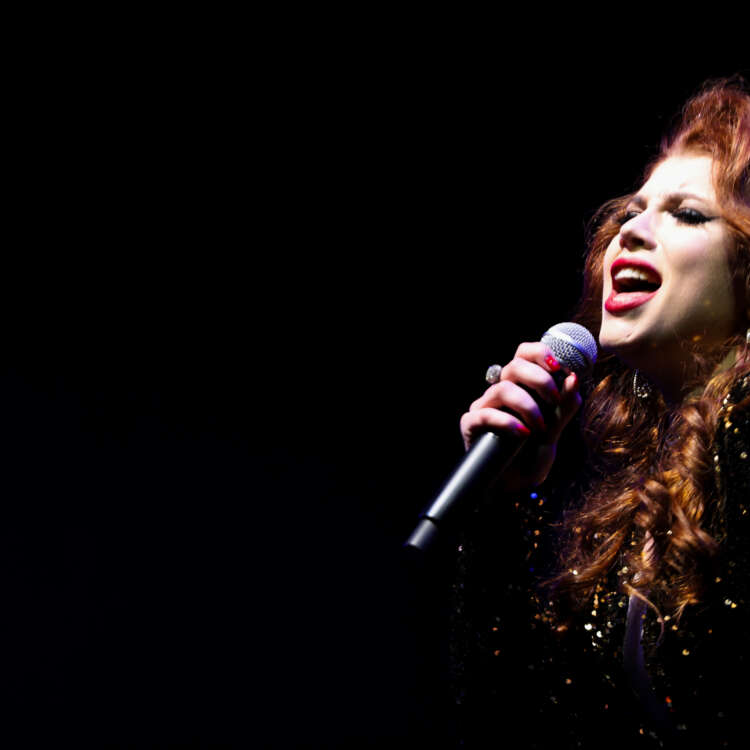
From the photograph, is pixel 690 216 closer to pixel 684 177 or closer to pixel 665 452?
pixel 684 177

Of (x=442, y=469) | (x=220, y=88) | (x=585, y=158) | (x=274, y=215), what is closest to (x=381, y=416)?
(x=442, y=469)

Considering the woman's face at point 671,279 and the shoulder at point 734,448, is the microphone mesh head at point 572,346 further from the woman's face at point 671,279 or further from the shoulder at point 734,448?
the shoulder at point 734,448

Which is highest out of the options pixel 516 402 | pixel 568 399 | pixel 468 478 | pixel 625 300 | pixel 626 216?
pixel 626 216

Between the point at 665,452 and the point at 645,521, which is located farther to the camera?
the point at 665,452

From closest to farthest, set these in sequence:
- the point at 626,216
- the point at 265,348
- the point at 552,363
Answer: the point at 552,363
the point at 626,216
the point at 265,348

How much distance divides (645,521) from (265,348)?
1.29m

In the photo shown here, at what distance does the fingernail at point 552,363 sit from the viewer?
980 mm

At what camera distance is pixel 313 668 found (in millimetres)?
1885

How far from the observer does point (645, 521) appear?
1.02 metres

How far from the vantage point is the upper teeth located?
3.58 feet

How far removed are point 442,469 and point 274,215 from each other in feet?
3.00

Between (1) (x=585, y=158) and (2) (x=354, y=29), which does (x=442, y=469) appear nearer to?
(1) (x=585, y=158)

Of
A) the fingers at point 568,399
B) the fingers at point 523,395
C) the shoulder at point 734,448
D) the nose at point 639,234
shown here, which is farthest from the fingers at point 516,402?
the nose at point 639,234

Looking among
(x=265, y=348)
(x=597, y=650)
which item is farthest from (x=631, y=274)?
(x=265, y=348)
